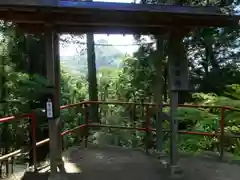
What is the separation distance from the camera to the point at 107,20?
3.89 meters

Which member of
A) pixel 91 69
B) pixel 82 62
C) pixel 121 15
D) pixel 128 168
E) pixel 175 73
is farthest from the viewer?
pixel 82 62

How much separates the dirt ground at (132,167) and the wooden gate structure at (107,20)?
31 cm

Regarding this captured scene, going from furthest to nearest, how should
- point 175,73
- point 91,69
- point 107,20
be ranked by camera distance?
point 91,69, point 175,73, point 107,20

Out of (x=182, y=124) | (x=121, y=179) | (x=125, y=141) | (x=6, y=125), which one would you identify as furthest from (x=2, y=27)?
(x=121, y=179)

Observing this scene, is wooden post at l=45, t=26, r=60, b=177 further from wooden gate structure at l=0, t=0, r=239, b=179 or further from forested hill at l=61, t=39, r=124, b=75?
forested hill at l=61, t=39, r=124, b=75

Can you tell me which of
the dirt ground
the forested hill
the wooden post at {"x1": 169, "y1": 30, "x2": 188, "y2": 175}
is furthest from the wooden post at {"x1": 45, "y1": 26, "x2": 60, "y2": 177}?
the forested hill

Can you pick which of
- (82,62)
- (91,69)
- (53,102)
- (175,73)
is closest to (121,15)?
(175,73)

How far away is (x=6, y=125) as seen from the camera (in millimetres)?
6723

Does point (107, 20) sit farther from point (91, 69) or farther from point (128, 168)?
point (91, 69)

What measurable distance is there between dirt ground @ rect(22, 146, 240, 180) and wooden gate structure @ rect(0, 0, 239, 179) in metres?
0.31

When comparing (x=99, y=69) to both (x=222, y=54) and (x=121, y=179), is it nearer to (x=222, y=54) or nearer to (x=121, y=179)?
(x=222, y=54)

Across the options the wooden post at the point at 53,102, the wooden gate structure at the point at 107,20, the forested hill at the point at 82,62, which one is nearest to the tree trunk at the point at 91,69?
the forested hill at the point at 82,62

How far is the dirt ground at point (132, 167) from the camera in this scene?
4262mm

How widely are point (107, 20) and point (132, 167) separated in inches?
86.4
